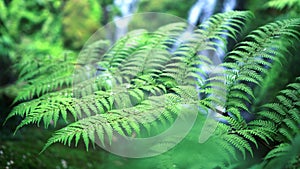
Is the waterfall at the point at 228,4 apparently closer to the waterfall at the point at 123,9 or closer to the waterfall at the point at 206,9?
the waterfall at the point at 206,9

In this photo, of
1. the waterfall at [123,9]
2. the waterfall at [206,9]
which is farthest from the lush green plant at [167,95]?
the waterfall at [123,9]

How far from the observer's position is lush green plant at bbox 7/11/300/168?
126 cm

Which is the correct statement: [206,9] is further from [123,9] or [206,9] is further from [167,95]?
[167,95]

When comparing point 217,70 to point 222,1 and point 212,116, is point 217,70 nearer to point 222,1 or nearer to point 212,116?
point 212,116

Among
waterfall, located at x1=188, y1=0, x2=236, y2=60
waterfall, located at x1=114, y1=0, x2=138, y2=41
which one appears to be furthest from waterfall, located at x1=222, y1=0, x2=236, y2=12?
waterfall, located at x1=114, y1=0, x2=138, y2=41

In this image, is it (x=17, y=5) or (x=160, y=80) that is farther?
(x=17, y=5)

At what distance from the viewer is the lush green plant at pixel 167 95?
1.26m

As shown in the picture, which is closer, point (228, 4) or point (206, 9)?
point (228, 4)

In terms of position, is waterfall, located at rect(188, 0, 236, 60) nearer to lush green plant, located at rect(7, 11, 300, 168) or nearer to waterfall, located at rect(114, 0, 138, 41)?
waterfall, located at rect(114, 0, 138, 41)

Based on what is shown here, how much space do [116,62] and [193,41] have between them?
1.63 feet

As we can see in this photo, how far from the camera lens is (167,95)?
135cm

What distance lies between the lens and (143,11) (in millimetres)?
7379

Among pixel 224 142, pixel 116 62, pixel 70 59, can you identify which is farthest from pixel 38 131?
pixel 224 142

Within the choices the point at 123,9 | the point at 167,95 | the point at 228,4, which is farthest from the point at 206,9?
the point at 167,95
